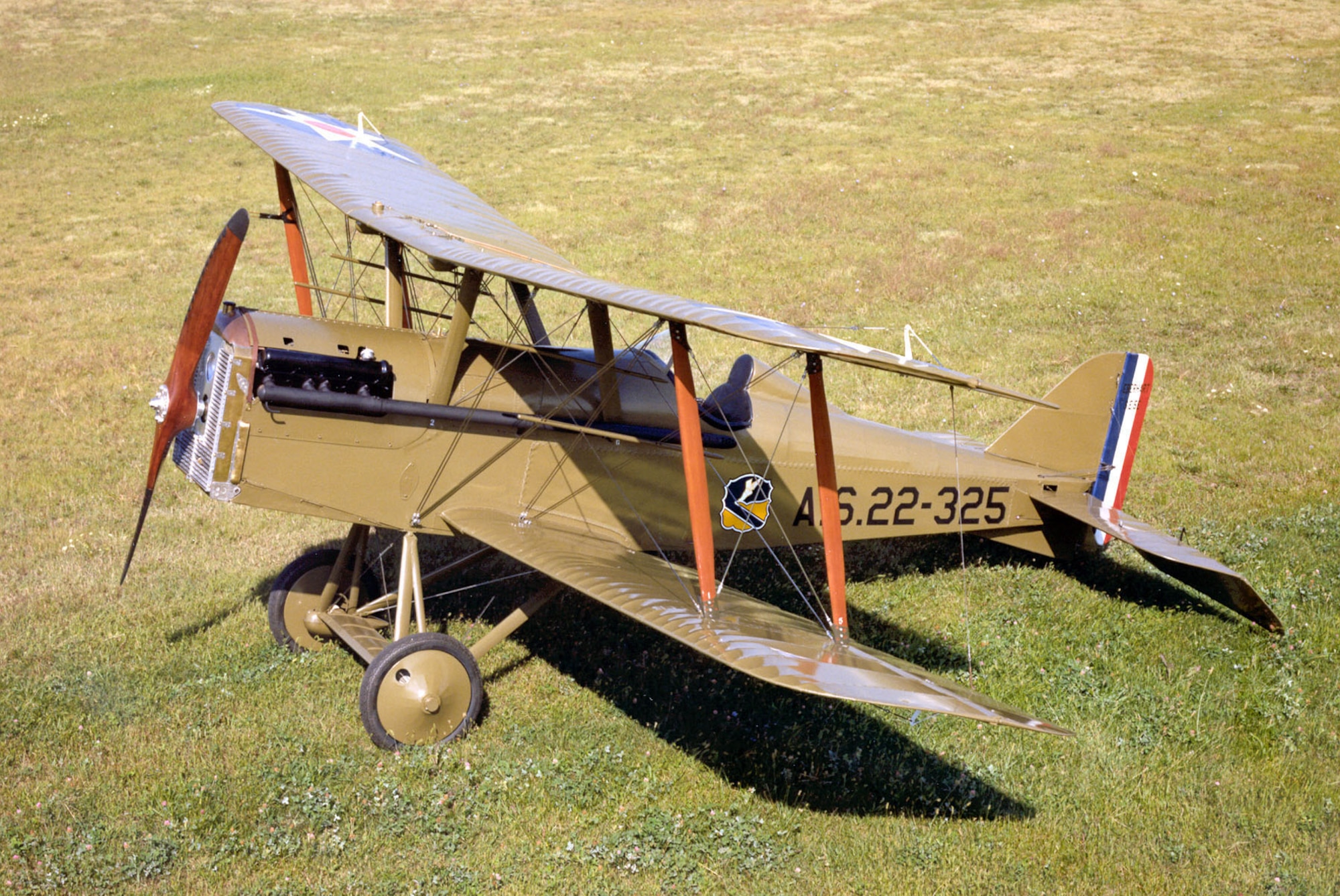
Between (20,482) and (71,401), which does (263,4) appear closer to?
(71,401)

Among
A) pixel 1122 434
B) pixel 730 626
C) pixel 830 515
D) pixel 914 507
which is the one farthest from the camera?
pixel 1122 434

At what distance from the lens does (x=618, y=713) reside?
671 centimetres

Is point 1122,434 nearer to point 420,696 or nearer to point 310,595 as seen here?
point 420,696

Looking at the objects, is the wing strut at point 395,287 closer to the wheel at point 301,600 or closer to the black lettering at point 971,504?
the wheel at point 301,600

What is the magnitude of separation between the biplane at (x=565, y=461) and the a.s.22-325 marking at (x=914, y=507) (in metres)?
0.02

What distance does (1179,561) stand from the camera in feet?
23.1

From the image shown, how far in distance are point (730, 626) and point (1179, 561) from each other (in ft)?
11.0

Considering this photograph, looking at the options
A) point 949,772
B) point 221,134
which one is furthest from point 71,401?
point 221,134

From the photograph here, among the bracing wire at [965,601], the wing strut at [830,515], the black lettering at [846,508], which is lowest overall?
the bracing wire at [965,601]

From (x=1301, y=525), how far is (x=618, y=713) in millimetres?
6009

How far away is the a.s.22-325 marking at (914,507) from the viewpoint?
305 inches

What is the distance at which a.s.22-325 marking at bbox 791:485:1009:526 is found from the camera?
25.4ft

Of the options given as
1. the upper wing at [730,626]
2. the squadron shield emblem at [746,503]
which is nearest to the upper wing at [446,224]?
the upper wing at [730,626]

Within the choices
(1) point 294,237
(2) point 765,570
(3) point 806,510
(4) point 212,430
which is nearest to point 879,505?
(3) point 806,510
